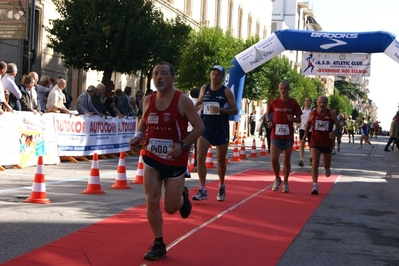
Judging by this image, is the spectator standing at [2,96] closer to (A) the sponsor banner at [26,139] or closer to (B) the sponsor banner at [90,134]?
(A) the sponsor banner at [26,139]

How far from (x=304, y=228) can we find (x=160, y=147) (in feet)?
9.92

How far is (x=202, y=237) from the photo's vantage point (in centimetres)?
828

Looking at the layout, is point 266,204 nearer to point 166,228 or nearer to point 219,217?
point 219,217

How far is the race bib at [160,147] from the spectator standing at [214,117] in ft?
13.9

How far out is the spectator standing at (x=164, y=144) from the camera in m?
6.95

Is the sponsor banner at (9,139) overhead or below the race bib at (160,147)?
below

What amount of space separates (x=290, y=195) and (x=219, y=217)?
3694 millimetres

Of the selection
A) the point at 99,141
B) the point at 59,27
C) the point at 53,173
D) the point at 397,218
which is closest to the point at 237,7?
the point at 59,27

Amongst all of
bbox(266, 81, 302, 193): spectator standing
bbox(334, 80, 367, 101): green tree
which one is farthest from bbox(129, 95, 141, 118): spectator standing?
bbox(334, 80, 367, 101): green tree

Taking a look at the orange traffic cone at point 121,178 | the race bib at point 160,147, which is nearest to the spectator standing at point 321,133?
the orange traffic cone at point 121,178

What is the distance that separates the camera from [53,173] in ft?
51.0

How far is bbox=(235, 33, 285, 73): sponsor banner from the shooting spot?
25734 millimetres

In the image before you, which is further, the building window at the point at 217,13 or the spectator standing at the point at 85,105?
the building window at the point at 217,13

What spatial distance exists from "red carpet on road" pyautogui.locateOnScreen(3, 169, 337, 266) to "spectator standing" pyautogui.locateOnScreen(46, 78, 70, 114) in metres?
7.33
